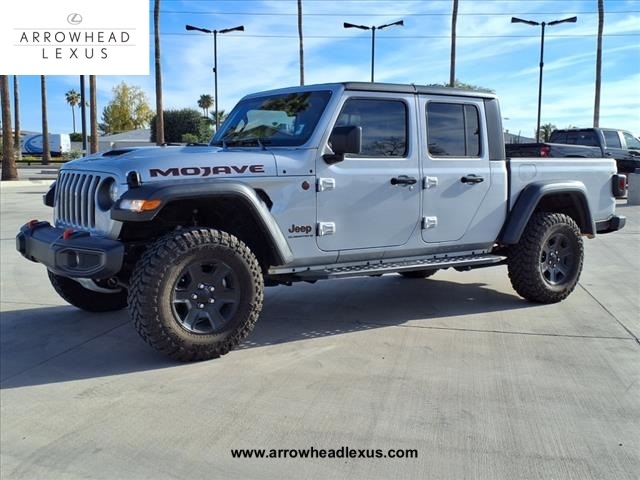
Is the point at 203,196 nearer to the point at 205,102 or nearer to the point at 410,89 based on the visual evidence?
the point at 410,89

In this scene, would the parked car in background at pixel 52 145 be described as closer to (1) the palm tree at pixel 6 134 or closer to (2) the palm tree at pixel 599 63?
(1) the palm tree at pixel 6 134

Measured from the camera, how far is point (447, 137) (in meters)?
5.37

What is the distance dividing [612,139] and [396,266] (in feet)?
44.3

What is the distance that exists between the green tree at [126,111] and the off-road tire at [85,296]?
75807 millimetres

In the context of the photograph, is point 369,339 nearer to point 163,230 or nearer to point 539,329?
point 539,329

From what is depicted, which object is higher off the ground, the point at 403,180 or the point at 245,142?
the point at 245,142

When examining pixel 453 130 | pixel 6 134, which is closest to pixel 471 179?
pixel 453 130

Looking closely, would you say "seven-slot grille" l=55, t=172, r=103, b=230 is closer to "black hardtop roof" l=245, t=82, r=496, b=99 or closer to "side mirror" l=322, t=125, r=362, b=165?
"side mirror" l=322, t=125, r=362, b=165

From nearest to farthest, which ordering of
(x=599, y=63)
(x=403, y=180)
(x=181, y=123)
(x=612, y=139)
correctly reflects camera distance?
(x=403, y=180), (x=612, y=139), (x=599, y=63), (x=181, y=123)

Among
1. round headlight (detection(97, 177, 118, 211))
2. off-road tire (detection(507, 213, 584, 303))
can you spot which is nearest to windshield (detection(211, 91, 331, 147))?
round headlight (detection(97, 177, 118, 211))

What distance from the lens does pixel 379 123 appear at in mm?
4984

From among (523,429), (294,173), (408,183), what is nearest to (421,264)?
(408,183)

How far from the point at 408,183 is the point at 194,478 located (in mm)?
3012

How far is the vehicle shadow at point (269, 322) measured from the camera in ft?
13.6
